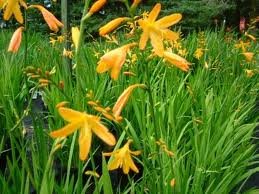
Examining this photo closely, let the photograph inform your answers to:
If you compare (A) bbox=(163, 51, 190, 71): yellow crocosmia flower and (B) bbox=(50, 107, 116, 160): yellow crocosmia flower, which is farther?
(A) bbox=(163, 51, 190, 71): yellow crocosmia flower

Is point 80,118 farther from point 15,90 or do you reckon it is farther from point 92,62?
point 92,62

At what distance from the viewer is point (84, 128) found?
0.83 m

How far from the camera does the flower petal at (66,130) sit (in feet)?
2.52

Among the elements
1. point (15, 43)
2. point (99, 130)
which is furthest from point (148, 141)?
point (99, 130)

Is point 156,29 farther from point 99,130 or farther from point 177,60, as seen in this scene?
point 99,130

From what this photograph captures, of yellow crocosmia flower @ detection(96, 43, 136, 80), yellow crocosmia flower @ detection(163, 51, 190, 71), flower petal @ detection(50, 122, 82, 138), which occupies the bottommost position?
flower petal @ detection(50, 122, 82, 138)

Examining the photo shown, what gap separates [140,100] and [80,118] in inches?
62.6

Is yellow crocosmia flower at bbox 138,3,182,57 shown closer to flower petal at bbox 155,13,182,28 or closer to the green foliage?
flower petal at bbox 155,13,182,28

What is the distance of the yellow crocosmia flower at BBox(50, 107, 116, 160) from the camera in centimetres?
79

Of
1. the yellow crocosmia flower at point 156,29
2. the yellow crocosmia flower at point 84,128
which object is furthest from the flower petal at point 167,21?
the yellow crocosmia flower at point 84,128

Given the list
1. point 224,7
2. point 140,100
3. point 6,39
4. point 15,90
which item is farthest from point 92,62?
point 224,7

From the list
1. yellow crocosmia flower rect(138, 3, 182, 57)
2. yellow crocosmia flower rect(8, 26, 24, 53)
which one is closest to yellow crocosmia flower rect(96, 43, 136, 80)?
yellow crocosmia flower rect(138, 3, 182, 57)

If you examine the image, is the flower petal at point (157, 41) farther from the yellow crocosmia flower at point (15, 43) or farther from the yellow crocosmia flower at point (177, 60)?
the yellow crocosmia flower at point (15, 43)

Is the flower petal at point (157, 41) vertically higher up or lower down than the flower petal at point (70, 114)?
higher up
